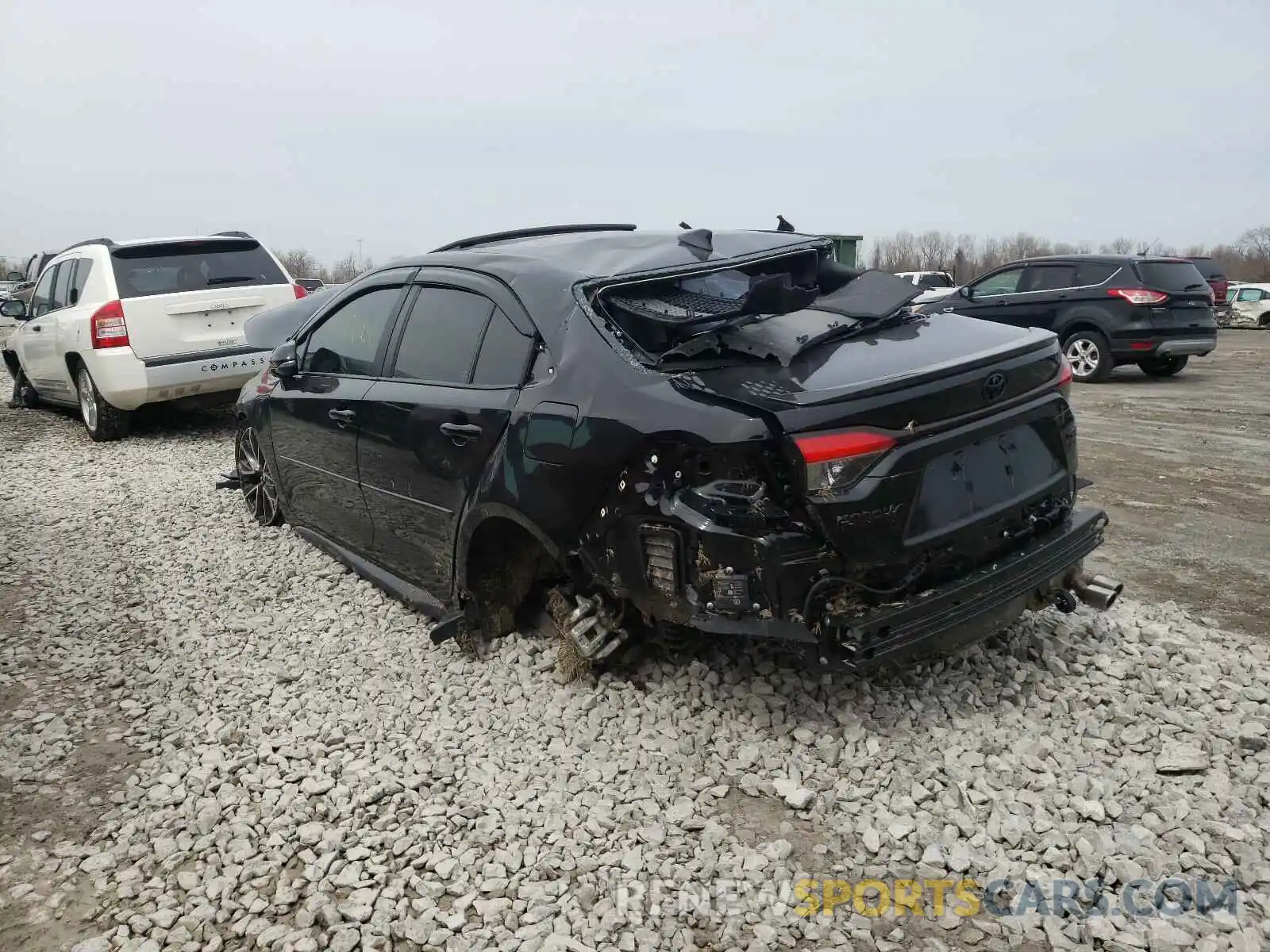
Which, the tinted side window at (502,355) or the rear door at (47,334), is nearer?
the tinted side window at (502,355)

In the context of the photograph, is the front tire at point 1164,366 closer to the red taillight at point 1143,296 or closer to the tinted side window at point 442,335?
the red taillight at point 1143,296

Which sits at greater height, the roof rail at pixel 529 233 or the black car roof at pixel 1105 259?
the roof rail at pixel 529 233

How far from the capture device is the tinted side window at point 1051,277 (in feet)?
41.0

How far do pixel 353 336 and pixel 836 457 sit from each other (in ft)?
9.33

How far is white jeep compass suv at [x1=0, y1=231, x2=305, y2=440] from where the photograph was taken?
27.7 feet

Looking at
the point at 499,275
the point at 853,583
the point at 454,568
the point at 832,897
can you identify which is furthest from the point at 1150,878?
the point at 499,275

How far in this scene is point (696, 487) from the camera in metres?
2.87

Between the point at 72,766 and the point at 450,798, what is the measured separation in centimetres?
149

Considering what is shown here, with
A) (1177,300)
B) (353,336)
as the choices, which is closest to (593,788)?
(353,336)

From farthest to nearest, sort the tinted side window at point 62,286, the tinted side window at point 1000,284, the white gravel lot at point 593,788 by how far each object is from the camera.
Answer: the tinted side window at point 1000,284
the tinted side window at point 62,286
the white gravel lot at point 593,788

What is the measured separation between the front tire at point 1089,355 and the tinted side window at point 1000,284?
1159 mm

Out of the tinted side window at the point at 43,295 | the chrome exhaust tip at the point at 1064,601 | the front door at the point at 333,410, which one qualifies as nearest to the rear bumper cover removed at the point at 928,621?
the chrome exhaust tip at the point at 1064,601

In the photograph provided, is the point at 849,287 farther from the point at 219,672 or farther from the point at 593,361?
the point at 219,672

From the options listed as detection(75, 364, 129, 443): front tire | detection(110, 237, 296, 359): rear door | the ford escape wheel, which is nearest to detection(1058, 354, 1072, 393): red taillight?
the ford escape wheel
